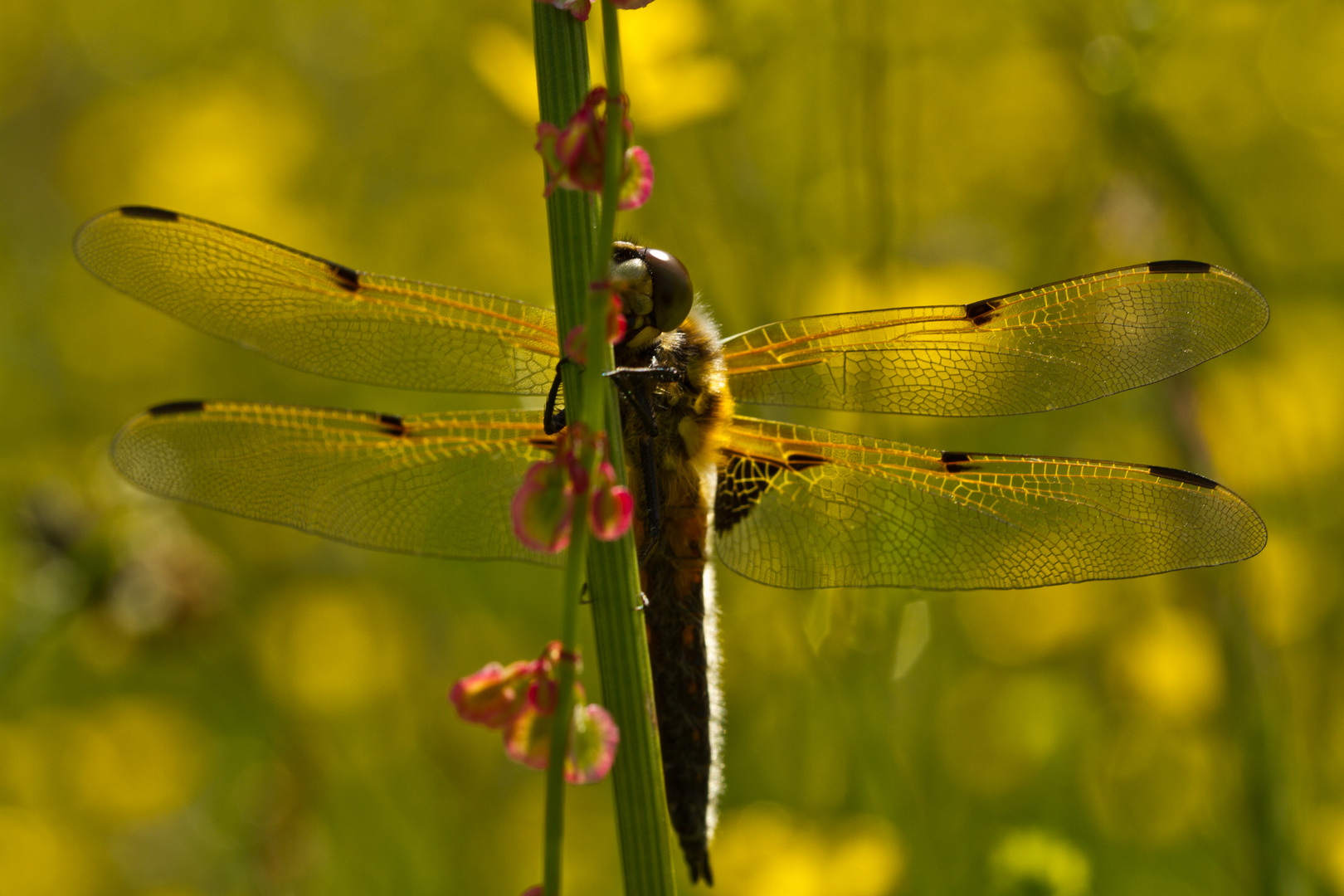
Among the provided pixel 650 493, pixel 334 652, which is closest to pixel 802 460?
pixel 650 493

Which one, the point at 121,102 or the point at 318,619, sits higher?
the point at 121,102

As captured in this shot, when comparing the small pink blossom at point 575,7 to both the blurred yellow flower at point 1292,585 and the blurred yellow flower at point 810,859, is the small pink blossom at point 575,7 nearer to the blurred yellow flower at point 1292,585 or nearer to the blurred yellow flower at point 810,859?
the blurred yellow flower at point 810,859

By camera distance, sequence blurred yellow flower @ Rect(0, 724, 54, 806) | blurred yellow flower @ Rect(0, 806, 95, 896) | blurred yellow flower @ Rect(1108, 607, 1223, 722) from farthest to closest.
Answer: blurred yellow flower @ Rect(0, 724, 54, 806) < blurred yellow flower @ Rect(0, 806, 95, 896) < blurred yellow flower @ Rect(1108, 607, 1223, 722)

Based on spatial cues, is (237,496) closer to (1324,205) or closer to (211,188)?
(211,188)

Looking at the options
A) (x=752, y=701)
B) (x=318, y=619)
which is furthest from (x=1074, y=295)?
(x=318, y=619)

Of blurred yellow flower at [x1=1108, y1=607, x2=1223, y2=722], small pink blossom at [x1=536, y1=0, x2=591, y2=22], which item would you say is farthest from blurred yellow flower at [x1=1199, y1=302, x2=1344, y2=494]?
small pink blossom at [x1=536, y1=0, x2=591, y2=22]

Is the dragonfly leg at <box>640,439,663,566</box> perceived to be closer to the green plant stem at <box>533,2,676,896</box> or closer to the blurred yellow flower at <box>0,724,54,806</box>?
the green plant stem at <box>533,2,676,896</box>
